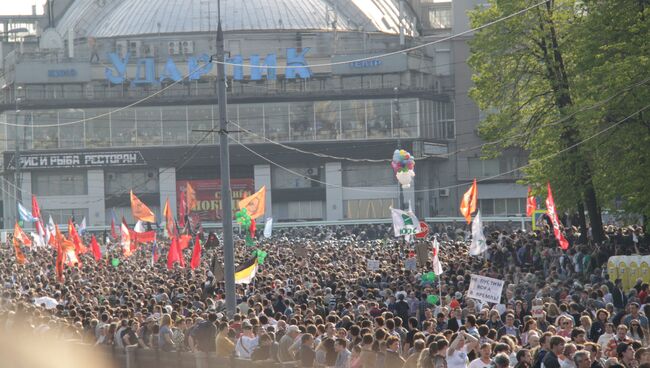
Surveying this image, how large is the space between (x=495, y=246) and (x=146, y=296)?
12.7 m

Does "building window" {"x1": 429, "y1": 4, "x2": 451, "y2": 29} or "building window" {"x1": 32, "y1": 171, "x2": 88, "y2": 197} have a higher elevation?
"building window" {"x1": 429, "y1": 4, "x2": 451, "y2": 29}

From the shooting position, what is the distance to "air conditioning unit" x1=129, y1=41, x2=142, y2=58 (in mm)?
111188

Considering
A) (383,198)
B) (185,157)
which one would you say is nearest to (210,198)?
(185,157)

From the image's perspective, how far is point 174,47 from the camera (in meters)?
111

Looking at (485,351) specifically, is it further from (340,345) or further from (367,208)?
(367,208)

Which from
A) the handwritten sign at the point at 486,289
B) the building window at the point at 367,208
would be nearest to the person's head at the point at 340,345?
the handwritten sign at the point at 486,289

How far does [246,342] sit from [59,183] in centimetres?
8355

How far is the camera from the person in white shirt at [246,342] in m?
23.0

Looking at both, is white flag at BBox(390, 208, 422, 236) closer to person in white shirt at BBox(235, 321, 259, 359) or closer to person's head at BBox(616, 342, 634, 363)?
person in white shirt at BBox(235, 321, 259, 359)

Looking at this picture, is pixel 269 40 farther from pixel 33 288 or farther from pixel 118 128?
pixel 33 288

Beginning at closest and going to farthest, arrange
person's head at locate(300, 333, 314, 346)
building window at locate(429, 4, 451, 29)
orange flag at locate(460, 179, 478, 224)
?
person's head at locate(300, 333, 314, 346)
orange flag at locate(460, 179, 478, 224)
building window at locate(429, 4, 451, 29)

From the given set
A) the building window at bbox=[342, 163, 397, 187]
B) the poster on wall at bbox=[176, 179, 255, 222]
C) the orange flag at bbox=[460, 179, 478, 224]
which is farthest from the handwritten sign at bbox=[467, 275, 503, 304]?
the building window at bbox=[342, 163, 397, 187]

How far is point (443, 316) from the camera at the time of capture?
81.8 feet

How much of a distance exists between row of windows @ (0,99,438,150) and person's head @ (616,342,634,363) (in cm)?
8765
